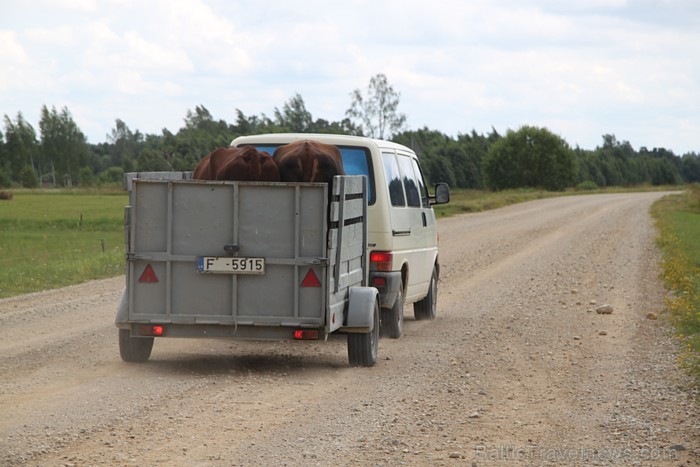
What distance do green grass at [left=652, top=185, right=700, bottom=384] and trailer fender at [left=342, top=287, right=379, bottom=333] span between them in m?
2.78

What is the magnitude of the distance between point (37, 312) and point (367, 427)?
731 cm

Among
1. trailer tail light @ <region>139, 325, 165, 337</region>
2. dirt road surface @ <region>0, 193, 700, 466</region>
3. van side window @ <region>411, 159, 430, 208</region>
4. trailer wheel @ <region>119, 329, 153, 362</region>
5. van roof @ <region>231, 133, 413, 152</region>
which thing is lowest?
dirt road surface @ <region>0, 193, 700, 466</region>

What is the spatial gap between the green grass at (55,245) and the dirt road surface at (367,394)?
3.48 meters

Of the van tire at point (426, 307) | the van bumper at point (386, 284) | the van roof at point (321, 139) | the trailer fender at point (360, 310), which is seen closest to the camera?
the trailer fender at point (360, 310)

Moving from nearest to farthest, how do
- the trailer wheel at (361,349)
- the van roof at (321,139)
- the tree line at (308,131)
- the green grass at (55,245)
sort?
the trailer wheel at (361,349), the van roof at (321,139), the green grass at (55,245), the tree line at (308,131)

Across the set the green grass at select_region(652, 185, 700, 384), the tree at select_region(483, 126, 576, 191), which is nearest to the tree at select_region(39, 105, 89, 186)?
the tree at select_region(483, 126, 576, 191)

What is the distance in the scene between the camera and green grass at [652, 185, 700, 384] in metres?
10.3

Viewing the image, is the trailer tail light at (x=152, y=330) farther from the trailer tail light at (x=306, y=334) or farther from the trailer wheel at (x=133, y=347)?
the trailer tail light at (x=306, y=334)

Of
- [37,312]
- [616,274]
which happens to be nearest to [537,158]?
[616,274]

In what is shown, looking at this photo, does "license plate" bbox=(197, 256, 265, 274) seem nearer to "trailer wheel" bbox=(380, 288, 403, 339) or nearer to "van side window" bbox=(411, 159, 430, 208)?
"trailer wheel" bbox=(380, 288, 403, 339)

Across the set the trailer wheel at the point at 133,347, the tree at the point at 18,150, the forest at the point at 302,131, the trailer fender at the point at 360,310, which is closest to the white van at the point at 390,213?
the trailer fender at the point at 360,310

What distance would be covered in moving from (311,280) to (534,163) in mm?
107877

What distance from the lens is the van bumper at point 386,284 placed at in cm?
1040

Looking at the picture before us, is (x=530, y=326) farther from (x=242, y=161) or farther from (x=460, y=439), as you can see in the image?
(x=460, y=439)
